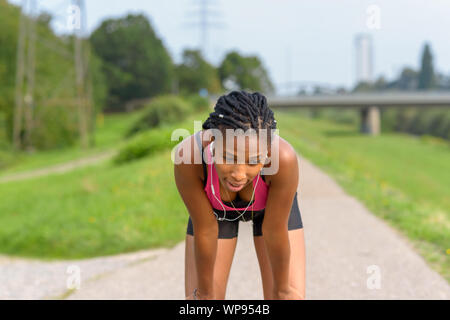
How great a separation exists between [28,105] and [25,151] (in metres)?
4.33

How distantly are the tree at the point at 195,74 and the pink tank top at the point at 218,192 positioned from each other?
53177 mm

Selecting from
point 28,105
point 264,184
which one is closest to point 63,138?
point 28,105

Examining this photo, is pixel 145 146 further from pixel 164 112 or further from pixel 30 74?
pixel 30 74

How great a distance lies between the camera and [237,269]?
5.45 meters

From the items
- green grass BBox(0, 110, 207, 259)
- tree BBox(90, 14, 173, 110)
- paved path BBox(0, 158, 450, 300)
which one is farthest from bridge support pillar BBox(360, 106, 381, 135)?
paved path BBox(0, 158, 450, 300)

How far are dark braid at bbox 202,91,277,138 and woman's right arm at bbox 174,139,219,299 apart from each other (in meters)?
0.22

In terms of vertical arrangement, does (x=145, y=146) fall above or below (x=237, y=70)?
below

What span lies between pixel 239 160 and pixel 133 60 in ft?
216

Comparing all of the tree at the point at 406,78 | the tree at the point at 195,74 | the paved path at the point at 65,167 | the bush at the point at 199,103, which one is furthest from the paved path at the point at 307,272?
the tree at the point at 406,78

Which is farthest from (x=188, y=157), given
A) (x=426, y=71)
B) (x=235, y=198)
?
(x=426, y=71)

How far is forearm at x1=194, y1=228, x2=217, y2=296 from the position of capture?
7.97 ft

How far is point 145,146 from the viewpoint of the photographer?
49.5ft

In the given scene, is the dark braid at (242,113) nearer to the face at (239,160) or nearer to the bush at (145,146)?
the face at (239,160)

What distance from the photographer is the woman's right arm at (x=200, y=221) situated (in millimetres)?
2223
